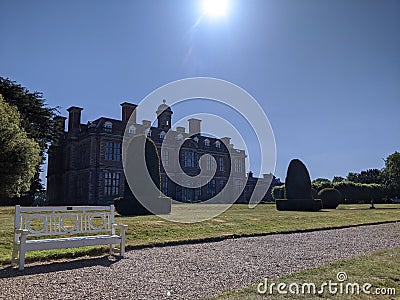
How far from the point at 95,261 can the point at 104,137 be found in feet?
101

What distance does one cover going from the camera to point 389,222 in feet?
45.4

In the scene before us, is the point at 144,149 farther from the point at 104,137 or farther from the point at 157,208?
the point at 104,137

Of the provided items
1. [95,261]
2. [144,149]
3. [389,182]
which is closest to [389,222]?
[144,149]

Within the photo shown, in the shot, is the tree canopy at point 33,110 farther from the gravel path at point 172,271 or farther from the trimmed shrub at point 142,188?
the gravel path at point 172,271

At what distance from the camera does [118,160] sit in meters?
36.0

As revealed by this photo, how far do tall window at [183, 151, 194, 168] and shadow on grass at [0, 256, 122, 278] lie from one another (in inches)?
1436

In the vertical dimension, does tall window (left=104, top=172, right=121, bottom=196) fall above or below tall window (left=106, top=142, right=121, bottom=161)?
below

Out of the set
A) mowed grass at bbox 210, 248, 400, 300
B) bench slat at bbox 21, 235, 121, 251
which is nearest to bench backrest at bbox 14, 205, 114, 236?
bench slat at bbox 21, 235, 121, 251

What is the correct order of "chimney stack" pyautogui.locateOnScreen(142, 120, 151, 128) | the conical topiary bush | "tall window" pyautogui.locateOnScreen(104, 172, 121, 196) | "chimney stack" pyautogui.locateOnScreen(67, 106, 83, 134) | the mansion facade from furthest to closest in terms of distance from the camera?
"chimney stack" pyautogui.locateOnScreen(142, 120, 151, 128) → "chimney stack" pyautogui.locateOnScreen(67, 106, 83, 134) → the mansion facade → "tall window" pyautogui.locateOnScreen(104, 172, 121, 196) → the conical topiary bush

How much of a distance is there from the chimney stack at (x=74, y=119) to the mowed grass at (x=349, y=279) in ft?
120

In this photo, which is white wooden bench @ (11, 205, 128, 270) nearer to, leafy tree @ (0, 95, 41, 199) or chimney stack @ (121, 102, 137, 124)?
leafy tree @ (0, 95, 41, 199)

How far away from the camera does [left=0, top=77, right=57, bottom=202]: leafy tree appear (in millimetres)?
24062

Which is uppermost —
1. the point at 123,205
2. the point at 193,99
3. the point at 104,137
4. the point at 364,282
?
the point at 104,137

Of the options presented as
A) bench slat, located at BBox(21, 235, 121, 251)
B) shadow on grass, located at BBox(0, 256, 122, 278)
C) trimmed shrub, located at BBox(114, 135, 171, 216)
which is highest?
trimmed shrub, located at BBox(114, 135, 171, 216)
